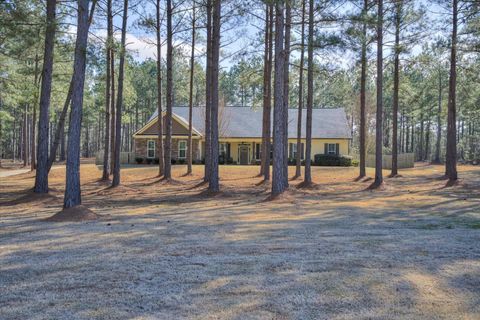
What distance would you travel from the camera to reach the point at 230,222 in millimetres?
8430

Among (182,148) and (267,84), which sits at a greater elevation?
(267,84)

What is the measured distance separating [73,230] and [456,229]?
6.98 m

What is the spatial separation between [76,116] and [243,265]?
6073 millimetres

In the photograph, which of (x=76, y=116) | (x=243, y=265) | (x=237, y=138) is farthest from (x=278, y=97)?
(x=237, y=138)

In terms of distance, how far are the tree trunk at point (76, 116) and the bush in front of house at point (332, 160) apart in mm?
24349

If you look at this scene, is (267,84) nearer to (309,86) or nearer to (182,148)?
(309,86)

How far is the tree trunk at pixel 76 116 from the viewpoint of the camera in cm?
920

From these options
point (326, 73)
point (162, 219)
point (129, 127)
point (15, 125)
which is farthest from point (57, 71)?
point (129, 127)

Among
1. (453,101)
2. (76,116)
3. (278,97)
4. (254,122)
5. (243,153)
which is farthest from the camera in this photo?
(254,122)

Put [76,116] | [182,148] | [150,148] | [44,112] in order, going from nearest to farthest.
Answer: [76,116] < [44,112] < [182,148] < [150,148]

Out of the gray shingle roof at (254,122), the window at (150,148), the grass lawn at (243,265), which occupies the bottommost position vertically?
the grass lawn at (243,265)

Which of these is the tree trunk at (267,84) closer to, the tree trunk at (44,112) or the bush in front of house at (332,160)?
the tree trunk at (44,112)

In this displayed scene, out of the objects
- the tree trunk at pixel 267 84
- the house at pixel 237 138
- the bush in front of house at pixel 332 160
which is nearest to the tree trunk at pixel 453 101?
the tree trunk at pixel 267 84

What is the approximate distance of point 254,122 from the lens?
37094 millimetres
